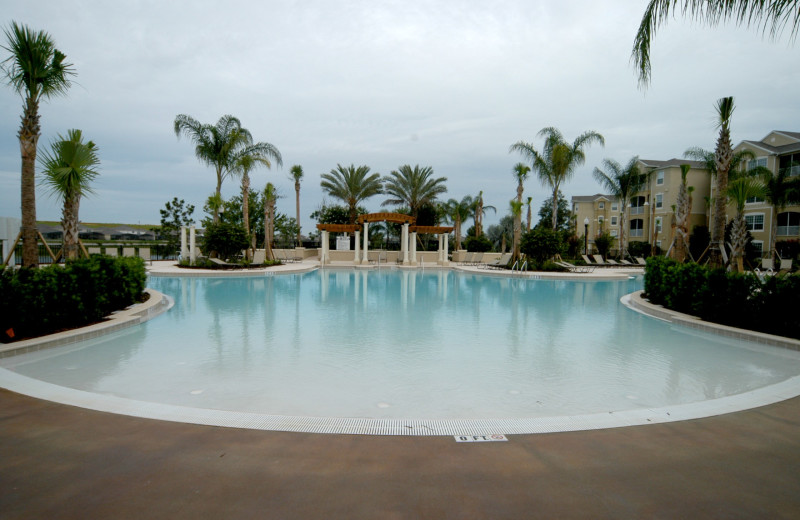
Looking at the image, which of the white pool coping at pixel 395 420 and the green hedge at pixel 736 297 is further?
the green hedge at pixel 736 297

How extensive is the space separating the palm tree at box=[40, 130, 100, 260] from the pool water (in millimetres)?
3695

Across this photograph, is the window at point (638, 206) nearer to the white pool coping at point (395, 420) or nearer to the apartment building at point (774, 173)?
the apartment building at point (774, 173)

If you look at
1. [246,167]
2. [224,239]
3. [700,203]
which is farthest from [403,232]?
[700,203]

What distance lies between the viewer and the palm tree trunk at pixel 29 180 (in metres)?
8.55

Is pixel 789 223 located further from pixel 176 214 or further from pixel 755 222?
pixel 176 214

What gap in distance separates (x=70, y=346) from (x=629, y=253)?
40.0 m

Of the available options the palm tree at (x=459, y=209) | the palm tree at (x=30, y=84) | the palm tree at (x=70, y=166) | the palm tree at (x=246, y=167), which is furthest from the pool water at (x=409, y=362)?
the palm tree at (x=459, y=209)

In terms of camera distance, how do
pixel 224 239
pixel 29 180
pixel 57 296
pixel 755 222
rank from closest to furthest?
pixel 57 296 → pixel 29 180 → pixel 224 239 → pixel 755 222

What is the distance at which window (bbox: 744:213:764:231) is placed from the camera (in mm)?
31277

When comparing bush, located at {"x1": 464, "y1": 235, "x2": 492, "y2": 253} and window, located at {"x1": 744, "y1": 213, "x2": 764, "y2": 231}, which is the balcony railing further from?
bush, located at {"x1": 464, "y1": 235, "x2": 492, "y2": 253}

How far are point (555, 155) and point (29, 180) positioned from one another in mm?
25027

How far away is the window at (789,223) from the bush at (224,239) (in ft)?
118

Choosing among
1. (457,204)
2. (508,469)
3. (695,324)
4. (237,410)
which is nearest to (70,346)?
(237,410)

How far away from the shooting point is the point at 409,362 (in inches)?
258
